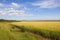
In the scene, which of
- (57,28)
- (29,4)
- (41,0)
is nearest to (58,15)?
(57,28)

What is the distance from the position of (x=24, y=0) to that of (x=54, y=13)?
1.67ft

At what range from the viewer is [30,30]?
1.97 metres

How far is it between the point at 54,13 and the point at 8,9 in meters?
0.71

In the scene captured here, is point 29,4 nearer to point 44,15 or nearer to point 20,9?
point 20,9

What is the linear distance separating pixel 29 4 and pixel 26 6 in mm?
56

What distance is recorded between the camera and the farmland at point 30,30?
1915mm

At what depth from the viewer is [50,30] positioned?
1953 mm

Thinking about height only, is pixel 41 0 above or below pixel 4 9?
above

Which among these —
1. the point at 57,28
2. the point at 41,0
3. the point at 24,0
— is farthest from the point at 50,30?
the point at 24,0

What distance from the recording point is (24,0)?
201cm

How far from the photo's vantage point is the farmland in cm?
192

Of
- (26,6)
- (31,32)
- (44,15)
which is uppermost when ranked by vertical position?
(26,6)

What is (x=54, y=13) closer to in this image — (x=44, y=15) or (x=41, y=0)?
(x=44, y=15)

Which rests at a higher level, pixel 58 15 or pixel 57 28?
pixel 58 15
